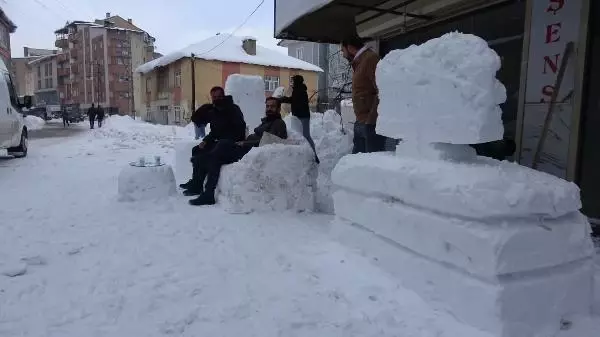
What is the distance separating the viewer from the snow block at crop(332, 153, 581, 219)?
2.08 meters

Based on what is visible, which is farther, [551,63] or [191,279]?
[551,63]

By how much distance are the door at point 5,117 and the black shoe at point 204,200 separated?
20.7 ft

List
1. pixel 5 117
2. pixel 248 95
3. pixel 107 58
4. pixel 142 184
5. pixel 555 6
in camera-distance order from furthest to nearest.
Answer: pixel 107 58 → pixel 5 117 → pixel 248 95 → pixel 142 184 → pixel 555 6

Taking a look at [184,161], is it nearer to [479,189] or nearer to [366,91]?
[366,91]

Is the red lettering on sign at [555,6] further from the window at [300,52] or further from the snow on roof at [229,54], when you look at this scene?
the window at [300,52]

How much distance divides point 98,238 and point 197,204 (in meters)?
1.30

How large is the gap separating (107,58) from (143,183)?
5763 cm

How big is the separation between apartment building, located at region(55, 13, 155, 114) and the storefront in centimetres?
5186

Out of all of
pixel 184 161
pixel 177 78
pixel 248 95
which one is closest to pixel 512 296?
pixel 184 161

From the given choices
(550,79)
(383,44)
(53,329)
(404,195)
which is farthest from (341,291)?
(383,44)

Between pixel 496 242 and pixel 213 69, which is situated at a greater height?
pixel 213 69

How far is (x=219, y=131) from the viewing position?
532 cm

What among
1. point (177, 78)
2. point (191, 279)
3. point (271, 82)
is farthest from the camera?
point (177, 78)

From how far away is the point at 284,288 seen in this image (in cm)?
268
